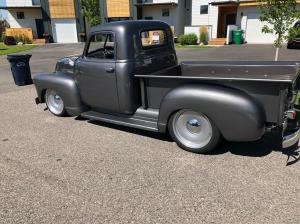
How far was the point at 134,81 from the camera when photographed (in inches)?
200

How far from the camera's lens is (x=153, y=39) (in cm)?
584

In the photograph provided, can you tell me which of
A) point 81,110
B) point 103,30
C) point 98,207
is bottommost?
point 98,207

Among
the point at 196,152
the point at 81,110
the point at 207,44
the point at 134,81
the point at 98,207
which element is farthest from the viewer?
the point at 207,44

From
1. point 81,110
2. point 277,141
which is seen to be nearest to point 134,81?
point 81,110

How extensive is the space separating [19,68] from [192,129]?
26.4 feet

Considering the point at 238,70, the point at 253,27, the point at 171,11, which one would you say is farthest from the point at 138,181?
the point at 171,11

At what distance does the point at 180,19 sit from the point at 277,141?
93.3 feet

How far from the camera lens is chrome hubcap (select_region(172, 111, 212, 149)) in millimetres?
4414

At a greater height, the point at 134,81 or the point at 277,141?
the point at 134,81

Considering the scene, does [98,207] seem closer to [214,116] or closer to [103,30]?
[214,116]

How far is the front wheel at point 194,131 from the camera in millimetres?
4320

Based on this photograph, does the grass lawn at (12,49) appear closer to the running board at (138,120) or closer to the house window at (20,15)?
the house window at (20,15)

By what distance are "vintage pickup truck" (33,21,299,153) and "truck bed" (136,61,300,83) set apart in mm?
15

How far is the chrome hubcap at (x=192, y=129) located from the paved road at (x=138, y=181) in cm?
20
